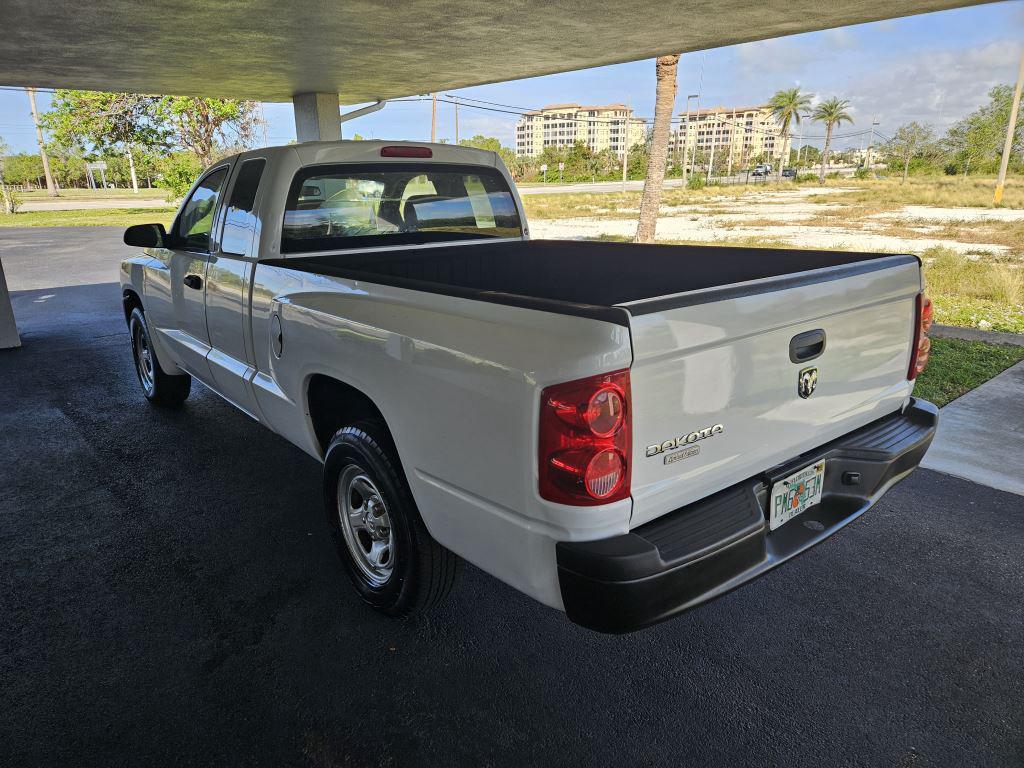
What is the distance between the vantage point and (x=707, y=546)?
2.09 m

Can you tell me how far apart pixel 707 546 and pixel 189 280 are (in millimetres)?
3644

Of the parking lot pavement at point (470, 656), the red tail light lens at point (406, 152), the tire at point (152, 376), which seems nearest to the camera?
the parking lot pavement at point (470, 656)

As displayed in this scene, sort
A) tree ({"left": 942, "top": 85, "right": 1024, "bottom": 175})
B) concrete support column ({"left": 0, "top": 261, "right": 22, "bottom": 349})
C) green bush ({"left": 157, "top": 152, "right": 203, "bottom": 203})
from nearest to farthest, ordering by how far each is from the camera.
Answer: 1. concrete support column ({"left": 0, "top": 261, "right": 22, "bottom": 349})
2. green bush ({"left": 157, "top": 152, "right": 203, "bottom": 203})
3. tree ({"left": 942, "top": 85, "right": 1024, "bottom": 175})

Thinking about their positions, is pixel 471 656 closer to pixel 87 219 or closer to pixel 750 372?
pixel 750 372

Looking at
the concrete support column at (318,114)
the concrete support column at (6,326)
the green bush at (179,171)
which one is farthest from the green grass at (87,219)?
the concrete support column at (6,326)

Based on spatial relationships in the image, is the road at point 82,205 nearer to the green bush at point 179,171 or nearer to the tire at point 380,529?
the green bush at point 179,171

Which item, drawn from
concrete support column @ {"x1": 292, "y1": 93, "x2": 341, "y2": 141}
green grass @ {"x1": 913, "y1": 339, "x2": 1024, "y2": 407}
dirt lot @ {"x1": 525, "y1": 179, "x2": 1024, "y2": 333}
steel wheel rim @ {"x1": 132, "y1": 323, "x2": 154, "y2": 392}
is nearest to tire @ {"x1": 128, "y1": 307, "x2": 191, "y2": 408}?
steel wheel rim @ {"x1": 132, "y1": 323, "x2": 154, "y2": 392}

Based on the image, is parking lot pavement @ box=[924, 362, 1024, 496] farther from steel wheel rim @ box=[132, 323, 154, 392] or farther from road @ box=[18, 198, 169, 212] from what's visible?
road @ box=[18, 198, 169, 212]

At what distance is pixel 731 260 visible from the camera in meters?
3.46

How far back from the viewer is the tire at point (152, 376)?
5551mm

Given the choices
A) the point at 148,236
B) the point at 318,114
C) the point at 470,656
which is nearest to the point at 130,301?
the point at 148,236

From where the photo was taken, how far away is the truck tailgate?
1999 mm

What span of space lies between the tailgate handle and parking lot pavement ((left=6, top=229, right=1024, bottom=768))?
1.21 m

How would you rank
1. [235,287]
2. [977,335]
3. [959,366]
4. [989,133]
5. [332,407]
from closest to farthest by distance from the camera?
[332,407], [235,287], [959,366], [977,335], [989,133]
